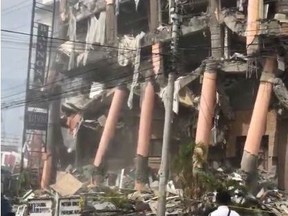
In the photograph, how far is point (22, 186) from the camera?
91.2ft

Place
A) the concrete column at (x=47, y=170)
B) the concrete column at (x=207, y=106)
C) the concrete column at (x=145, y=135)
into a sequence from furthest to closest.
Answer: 1. the concrete column at (x=47, y=170)
2. the concrete column at (x=145, y=135)
3. the concrete column at (x=207, y=106)

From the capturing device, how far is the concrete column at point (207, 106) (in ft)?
69.2

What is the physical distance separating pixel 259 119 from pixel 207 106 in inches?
92.7

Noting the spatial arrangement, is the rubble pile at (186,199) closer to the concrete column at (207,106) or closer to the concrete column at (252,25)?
the concrete column at (207,106)

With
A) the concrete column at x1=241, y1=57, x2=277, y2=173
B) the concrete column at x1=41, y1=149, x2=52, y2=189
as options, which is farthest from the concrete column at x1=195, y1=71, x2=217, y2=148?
the concrete column at x1=41, y1=149, x2=52, y2=189

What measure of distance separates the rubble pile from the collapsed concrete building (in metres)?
1.30

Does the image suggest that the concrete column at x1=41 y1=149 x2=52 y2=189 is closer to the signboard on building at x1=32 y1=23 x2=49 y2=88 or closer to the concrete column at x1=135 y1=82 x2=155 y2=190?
the signboard on building at x1=32 y1=23 x2=49 y2=88

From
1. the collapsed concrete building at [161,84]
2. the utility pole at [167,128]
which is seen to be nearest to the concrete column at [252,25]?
the collapsed concrete building at [161,84]

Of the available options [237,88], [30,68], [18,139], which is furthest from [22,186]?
[237,88]

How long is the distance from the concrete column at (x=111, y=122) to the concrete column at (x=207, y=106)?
260 inches

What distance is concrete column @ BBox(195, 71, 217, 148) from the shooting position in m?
21.1

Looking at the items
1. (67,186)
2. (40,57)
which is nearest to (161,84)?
(67,186)

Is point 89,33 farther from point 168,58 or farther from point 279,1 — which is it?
point 168,58

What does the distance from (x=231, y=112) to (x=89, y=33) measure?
11.6 metres
